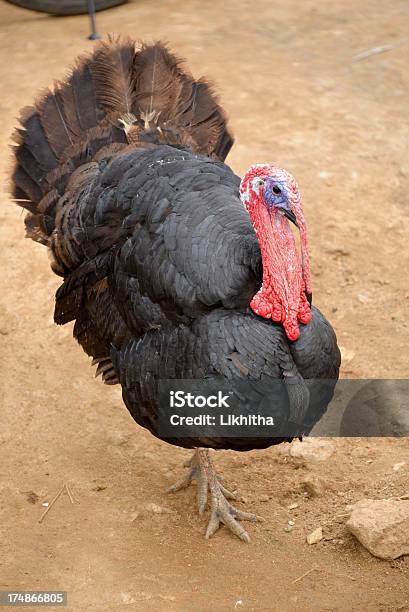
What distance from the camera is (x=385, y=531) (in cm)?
484

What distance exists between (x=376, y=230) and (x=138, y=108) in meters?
2.61

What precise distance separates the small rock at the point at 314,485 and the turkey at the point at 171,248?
0.48m

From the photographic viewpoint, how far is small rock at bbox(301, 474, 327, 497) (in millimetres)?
5516

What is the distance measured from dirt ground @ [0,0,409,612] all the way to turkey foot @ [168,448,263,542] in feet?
Answer: 0.23

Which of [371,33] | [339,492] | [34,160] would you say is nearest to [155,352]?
[339,492]

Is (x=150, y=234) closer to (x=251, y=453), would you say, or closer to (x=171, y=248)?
(x=171, y=248)

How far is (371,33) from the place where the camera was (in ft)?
36.8

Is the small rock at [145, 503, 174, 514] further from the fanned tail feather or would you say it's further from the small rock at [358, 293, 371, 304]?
the small rock at [358, 293, 371, 304]

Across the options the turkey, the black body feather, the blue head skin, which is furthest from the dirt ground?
the blue head skin

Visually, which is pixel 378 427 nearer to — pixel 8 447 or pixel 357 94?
pixel 8 447

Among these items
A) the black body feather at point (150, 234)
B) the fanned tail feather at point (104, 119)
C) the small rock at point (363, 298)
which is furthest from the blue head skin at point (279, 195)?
the small rock at point (363, 298)

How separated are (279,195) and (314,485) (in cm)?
205

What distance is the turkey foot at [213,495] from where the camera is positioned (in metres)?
5.35

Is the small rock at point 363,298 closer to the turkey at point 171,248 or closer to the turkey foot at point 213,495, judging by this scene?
the turkey at point 171,248
